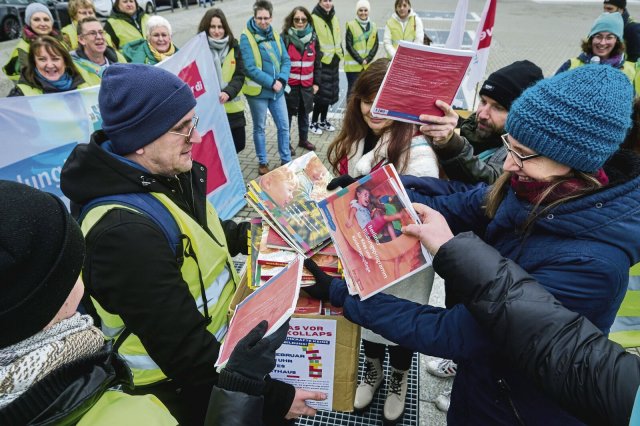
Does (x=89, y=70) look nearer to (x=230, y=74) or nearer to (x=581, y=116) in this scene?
(x=230, y=74)

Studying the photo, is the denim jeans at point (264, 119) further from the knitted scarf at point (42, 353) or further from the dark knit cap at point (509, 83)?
the knitted scarf at point (42, 353)

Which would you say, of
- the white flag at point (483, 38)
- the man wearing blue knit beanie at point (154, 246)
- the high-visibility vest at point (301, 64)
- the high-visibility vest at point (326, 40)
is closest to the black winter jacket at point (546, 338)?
the man wearing blue knit beanie at point (154, 246)

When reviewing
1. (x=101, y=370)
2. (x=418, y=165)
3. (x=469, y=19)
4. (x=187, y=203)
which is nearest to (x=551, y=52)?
(x=469, y=19)

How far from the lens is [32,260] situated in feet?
2.89

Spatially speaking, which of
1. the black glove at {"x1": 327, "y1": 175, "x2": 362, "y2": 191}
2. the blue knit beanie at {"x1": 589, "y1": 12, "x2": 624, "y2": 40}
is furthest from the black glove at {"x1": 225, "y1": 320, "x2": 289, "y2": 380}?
the blue knit beanie at {"x1": 589, "y1": 12, "x2": 624, "y2": 40}

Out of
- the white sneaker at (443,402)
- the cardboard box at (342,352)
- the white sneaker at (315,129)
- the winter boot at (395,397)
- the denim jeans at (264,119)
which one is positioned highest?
the cardboard box at (342,352)

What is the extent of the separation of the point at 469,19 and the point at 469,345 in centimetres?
1973

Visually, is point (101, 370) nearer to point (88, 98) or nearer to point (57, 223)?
point (57, 223)

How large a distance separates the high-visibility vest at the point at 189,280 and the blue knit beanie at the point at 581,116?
48.6 inches

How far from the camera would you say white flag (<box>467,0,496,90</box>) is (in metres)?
4.29

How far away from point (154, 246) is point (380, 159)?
1.23m

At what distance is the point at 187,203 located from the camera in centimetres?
189

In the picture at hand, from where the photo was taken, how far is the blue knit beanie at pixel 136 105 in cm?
167

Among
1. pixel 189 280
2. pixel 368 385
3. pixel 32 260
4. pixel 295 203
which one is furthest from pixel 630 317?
pixel 32 260
